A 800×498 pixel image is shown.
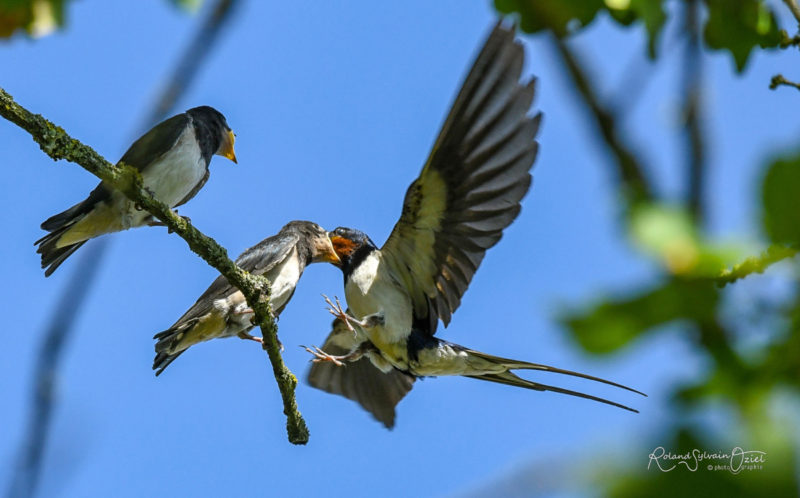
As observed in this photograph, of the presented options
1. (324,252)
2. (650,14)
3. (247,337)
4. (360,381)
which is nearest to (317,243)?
(324,252)

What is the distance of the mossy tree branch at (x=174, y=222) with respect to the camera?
3770 mm

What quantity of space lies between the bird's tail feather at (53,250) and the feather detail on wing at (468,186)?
2.15m

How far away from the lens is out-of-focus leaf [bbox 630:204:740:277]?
2.62 ft

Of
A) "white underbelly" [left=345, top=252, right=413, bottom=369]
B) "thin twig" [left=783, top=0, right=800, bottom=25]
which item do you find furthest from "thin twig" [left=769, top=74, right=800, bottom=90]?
"white underbelly" [left=345, top=252, right=413, bottom=369]

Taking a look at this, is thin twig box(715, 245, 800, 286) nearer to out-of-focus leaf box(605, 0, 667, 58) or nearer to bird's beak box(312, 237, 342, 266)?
out-of-focus leaf box(605, 0, 667, 58)

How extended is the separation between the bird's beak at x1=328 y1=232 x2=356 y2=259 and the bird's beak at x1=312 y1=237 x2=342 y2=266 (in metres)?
0.12

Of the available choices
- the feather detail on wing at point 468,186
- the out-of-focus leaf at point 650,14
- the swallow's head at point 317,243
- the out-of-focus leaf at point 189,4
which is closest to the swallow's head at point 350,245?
the swallow's head at point 317,243

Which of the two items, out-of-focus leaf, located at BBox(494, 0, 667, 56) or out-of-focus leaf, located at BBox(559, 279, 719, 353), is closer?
out-of-focus leaf, located at BBox(559, 279, 719, 353)

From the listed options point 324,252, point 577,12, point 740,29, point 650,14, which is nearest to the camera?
point 650,14

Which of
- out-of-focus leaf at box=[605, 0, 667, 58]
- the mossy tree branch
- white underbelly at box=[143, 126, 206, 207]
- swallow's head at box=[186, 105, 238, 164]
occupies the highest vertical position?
swallow's head at box=[186, 105, 238, 164]

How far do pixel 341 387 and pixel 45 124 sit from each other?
3.45m

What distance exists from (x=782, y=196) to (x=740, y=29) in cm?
169

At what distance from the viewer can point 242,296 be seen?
5629 millimetres

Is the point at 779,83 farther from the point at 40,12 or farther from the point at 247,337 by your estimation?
the point at 247,337
